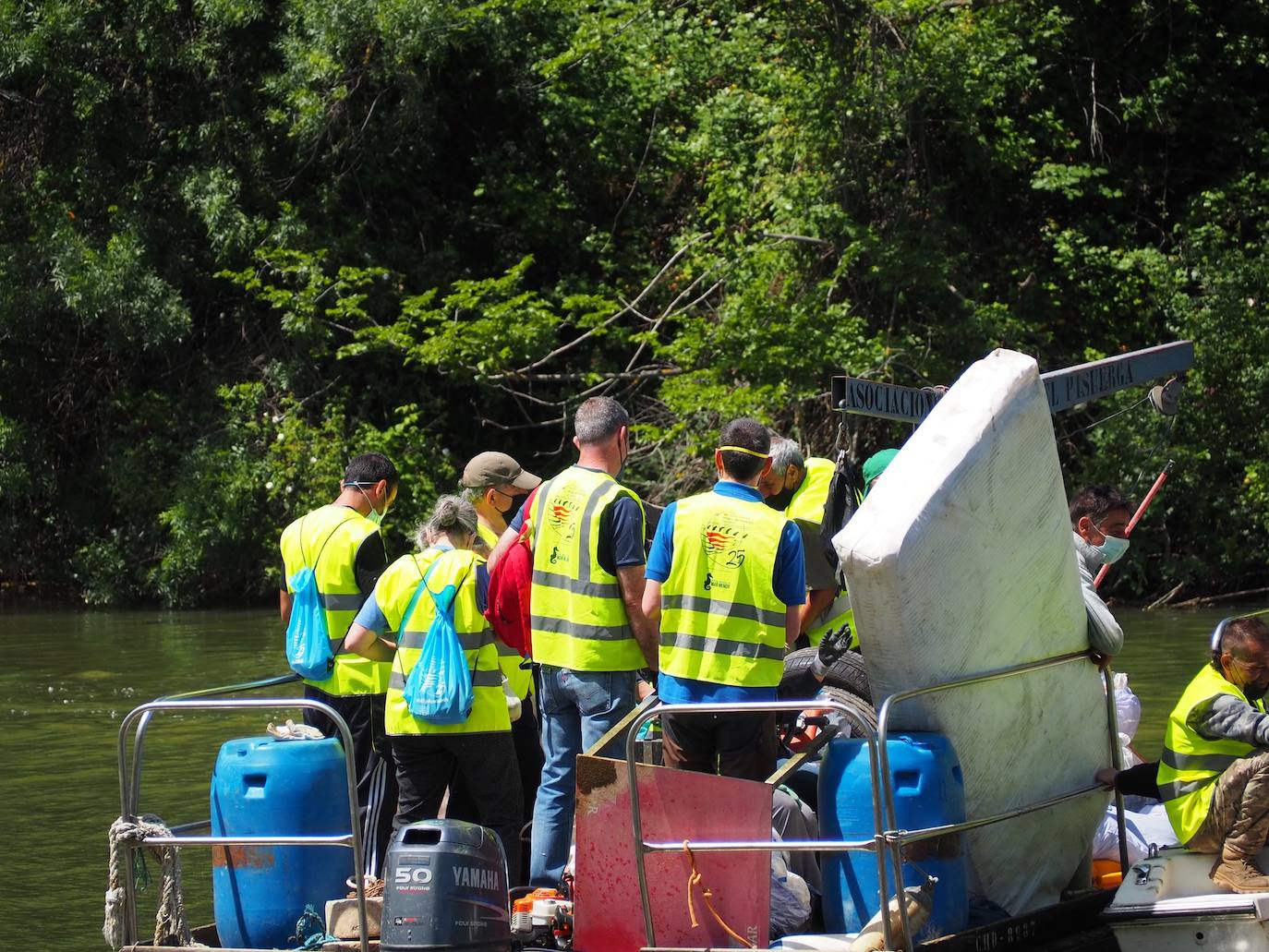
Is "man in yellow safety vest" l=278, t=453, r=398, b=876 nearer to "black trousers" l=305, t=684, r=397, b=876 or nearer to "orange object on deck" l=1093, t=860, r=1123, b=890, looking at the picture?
"black trousers" l=305, t=684, r=397, b=876

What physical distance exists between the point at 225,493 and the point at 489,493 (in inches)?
660

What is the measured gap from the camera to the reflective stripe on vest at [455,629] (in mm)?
5961

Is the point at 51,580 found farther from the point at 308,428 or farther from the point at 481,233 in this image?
the point at 481,233

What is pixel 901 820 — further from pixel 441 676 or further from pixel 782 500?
pixel 782 500

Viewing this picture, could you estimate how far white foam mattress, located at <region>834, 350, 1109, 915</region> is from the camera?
218 inches

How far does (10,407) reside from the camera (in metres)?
25.2

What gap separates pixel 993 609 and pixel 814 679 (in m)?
0.96

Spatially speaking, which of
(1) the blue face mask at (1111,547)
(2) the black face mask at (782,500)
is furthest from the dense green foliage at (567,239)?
(1) the blue face mask at (1111,547)

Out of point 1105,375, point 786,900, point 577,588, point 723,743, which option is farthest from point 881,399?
point 786,900

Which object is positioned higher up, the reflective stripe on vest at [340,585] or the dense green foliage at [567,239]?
the dense green foliage at [567,239]

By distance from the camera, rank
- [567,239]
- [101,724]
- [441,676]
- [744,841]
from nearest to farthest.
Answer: [744,841]
[441,676]
[101,724]
[567,239]

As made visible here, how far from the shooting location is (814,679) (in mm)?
6594

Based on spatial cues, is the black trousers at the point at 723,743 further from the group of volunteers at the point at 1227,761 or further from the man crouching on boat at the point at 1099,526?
the man crouching on boat at the point at 1099,526

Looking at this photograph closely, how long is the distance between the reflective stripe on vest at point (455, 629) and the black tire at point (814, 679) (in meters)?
1.09
